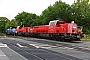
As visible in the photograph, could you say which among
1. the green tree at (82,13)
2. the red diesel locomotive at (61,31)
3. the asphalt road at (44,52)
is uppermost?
the green tree at (82,13)

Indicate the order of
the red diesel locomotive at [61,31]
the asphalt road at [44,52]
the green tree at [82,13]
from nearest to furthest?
the asphalt road at [44,52]
the red diesel locomotive at [61,31]
the green tree at [82,13]

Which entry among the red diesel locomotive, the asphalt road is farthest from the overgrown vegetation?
the asphalt road

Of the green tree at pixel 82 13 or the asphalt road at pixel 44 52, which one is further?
the green tree at pixel 82 13

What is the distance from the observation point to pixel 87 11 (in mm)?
82875

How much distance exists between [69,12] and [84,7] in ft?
19.1

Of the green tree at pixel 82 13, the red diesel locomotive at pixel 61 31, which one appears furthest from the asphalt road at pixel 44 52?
the green tree at pixel 82 13

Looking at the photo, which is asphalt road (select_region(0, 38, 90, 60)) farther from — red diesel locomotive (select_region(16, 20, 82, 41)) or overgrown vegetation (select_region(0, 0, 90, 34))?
overgrown vegetation (select_region(0, 0, 90, 34))

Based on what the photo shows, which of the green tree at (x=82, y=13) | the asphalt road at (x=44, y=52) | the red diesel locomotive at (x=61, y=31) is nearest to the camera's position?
the asphalt road at (x=44, y=52)

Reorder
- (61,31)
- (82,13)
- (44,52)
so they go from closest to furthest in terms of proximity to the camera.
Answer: (44,52) < (61,31) < (82,13)

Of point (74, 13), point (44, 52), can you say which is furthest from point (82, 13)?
point (44, 52)

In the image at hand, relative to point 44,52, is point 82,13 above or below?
above

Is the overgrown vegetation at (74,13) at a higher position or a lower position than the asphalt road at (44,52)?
higher

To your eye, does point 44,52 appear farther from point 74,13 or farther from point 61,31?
point 74,13

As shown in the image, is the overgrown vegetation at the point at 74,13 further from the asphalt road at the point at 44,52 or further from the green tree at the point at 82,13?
the asphalt road at the point at 44,52
